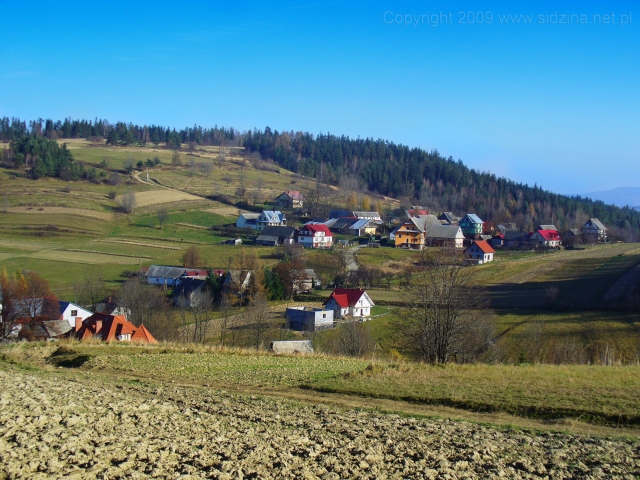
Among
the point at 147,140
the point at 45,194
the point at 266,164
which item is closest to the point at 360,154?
the point at 266,164

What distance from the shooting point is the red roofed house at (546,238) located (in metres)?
84.1

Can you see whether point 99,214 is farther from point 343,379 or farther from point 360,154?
point 360,154

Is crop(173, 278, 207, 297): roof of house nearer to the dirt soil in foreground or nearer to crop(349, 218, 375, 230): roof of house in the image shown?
the dirt soil in foreground

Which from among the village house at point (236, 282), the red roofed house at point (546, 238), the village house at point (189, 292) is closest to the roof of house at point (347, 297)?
the village house at point (236, 282)

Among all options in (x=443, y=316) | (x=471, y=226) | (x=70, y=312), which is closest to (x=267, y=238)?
(x=70, y=312)

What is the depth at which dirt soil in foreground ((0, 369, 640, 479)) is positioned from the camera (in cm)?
646

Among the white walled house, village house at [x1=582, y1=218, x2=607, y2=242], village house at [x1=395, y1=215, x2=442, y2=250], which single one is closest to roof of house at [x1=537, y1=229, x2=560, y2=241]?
village house at [x1=582, y1=218, x2=607, y2=242]

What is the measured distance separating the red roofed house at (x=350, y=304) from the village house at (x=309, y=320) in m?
2.26

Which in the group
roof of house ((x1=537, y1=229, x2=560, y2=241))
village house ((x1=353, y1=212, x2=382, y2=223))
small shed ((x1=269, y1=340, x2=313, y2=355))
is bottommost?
small shed ((x1=269, y1=340, x2=313, y2=355))

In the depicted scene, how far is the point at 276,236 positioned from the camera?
240 feet

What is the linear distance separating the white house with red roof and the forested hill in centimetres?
5175

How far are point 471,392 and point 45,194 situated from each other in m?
81.9

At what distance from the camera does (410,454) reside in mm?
7141

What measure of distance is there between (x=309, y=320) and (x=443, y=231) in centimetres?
4849
